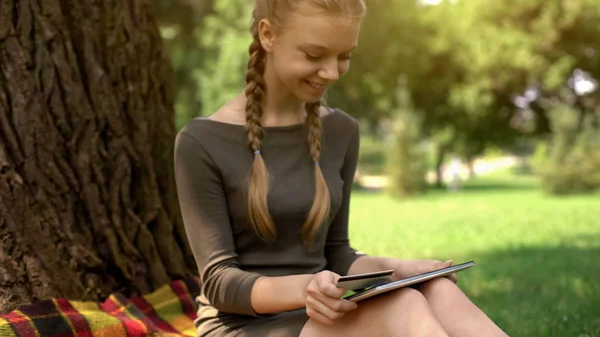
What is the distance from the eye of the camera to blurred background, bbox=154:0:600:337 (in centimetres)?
1728

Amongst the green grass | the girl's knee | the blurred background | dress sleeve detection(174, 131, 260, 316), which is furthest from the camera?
the blurred background

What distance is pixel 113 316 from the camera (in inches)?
122

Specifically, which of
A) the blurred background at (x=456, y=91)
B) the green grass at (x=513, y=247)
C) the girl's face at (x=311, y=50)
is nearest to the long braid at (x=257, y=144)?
the girl's face at (x=311, y=50)

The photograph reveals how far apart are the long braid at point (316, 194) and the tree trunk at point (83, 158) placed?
106 cm

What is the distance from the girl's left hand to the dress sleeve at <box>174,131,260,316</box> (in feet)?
1.90

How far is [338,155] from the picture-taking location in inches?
120

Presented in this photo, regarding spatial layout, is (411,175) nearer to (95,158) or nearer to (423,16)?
(423,16)

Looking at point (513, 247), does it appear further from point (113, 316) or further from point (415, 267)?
point (113, 316)

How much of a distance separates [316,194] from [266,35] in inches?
24.2

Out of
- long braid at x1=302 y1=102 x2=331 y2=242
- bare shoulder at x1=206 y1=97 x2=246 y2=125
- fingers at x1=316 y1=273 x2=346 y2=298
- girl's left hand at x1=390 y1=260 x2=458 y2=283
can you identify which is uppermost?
bare shoulder at x1=206 y1=97 x2=246 y2=125

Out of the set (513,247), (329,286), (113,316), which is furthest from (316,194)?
(513,247)

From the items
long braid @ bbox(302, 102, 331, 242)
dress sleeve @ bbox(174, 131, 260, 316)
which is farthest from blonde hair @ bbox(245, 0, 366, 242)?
dress sleeve @ bbox(174, 131, 260, 316)

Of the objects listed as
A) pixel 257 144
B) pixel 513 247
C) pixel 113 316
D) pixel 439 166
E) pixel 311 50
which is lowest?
pixel 439 166

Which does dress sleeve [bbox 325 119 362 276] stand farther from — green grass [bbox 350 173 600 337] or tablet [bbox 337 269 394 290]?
green grass [bbox 350 173 600 337]
